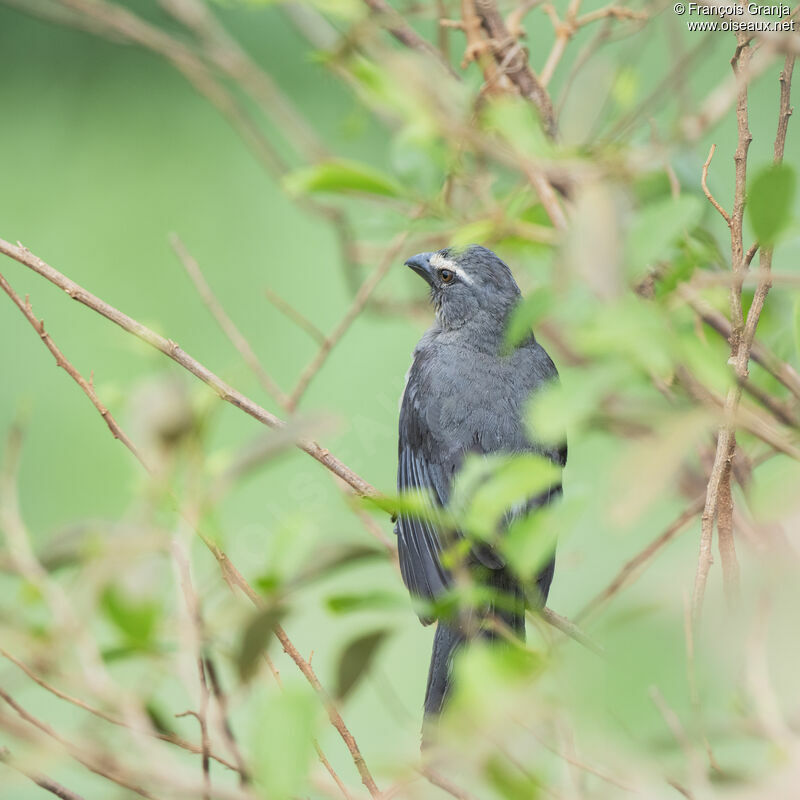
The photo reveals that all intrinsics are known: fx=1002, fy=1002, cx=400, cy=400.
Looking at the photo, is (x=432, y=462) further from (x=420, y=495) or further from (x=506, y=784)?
(x=506, y=784)

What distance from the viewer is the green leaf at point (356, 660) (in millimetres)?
877

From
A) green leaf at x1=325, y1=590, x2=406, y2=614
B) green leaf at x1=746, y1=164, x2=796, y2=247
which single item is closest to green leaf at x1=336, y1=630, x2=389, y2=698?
green leaf at x1=325, y1=590, x2=406, y2=614

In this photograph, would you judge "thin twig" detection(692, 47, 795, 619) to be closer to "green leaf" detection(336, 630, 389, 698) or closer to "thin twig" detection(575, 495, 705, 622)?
"thin twig" detection(575, 495, 705, 622)

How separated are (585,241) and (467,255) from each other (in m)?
1.95

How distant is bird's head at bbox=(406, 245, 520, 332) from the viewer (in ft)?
8.98

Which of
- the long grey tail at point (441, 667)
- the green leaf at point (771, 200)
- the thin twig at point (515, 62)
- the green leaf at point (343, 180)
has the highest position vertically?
the thin twig at point (515, 62)

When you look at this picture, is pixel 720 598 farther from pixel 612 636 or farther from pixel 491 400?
pixel 491 400

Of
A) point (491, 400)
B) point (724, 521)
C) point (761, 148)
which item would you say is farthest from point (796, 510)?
point (761, 148)

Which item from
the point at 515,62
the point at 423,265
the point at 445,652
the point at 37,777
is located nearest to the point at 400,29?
the point at 515,62

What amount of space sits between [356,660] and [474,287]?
197cm

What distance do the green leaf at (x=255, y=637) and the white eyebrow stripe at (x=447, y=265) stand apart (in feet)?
6.63

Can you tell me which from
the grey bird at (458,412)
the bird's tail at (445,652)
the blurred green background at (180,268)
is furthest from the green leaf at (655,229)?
the blurred green background at (180,268)

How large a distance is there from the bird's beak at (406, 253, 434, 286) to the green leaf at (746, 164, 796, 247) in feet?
6.34

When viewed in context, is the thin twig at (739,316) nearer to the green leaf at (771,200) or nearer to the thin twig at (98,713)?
the green leaf at (771,200)
